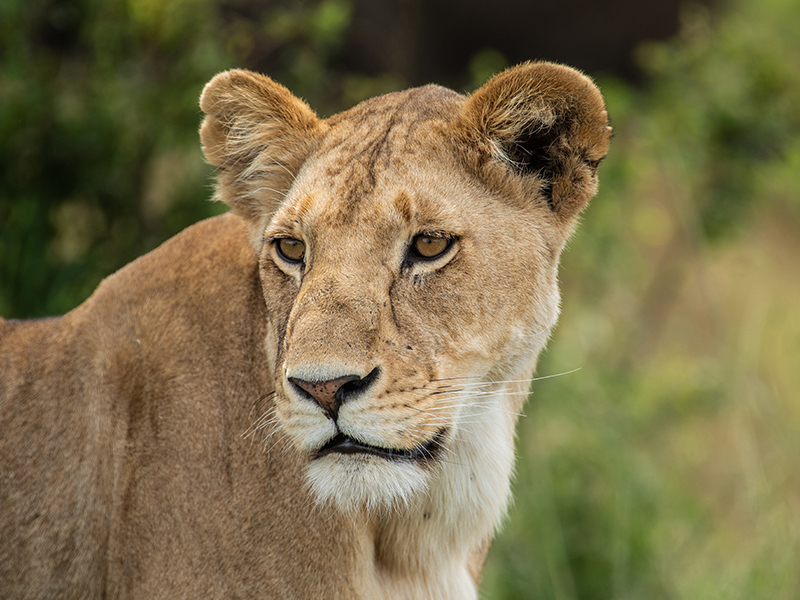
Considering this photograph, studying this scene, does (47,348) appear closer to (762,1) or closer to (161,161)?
(161,161)

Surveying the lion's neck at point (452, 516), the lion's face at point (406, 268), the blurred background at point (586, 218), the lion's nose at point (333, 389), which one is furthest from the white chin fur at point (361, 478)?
the blurred background at point (586, 218)

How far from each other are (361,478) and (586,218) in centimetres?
551

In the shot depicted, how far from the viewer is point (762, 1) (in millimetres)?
13031

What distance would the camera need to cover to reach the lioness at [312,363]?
2.37 metres

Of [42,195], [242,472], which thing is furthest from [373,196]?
[42,195]

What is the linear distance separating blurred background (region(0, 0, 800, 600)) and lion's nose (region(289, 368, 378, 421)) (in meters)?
1.39

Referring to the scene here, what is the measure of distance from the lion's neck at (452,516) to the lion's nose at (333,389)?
55 cm

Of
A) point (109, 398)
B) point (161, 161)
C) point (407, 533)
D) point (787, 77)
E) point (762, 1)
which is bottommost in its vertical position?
point (407, 533)

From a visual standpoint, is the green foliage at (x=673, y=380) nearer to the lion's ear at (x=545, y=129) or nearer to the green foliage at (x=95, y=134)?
the lion's ear at (x=545, y=129)

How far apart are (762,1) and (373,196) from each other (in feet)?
41.0

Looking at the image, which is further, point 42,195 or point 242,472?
point 42,195

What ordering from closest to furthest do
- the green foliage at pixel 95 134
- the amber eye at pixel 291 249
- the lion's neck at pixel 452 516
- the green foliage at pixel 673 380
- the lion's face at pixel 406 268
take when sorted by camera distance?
the lion's face at pixel 406 268 → the amber eye at pixel 291 249 → the lion's neck at pixel 452 516 → the green foliage at pixel 95 134 → the green foliage at pixel 673 380

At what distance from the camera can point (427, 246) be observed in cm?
249

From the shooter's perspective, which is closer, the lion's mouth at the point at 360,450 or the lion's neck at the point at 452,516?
the lion's mouth at the point at 360,450
